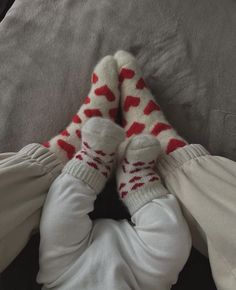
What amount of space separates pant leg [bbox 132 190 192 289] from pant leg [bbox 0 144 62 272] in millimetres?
196

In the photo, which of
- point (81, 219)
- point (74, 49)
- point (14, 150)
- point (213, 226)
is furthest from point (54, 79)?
point (213, 226)

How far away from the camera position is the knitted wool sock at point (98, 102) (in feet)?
2.65

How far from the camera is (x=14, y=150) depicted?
2.71ft

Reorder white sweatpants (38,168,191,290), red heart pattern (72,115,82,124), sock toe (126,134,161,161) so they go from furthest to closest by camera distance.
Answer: red heart pattern (72,115,82,124)
sock toe (126,134,161,161)
white sweatpants (38,168,191,290)

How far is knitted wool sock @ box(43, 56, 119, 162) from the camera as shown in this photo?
0.81 m

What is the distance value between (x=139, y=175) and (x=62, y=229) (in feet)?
0.62

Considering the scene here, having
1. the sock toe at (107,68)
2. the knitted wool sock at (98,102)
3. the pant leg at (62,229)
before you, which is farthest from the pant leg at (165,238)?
the sock toe at (107,68)

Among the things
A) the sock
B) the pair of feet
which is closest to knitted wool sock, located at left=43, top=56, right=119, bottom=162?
the pair of feet

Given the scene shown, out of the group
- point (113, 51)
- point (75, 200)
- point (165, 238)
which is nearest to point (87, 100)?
point (113, 51)

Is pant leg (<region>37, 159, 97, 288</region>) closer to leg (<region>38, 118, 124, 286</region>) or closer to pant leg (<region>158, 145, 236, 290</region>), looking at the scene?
leg (<region>38, 118, 124, 286</region>)

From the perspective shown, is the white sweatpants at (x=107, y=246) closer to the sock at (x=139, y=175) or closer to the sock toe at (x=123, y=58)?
the sock at (x=139, y=175)

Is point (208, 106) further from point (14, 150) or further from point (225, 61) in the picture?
point (14, 150)

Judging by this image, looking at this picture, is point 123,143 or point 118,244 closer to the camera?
point 118,244

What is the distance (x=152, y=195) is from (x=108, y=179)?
0.43ft
